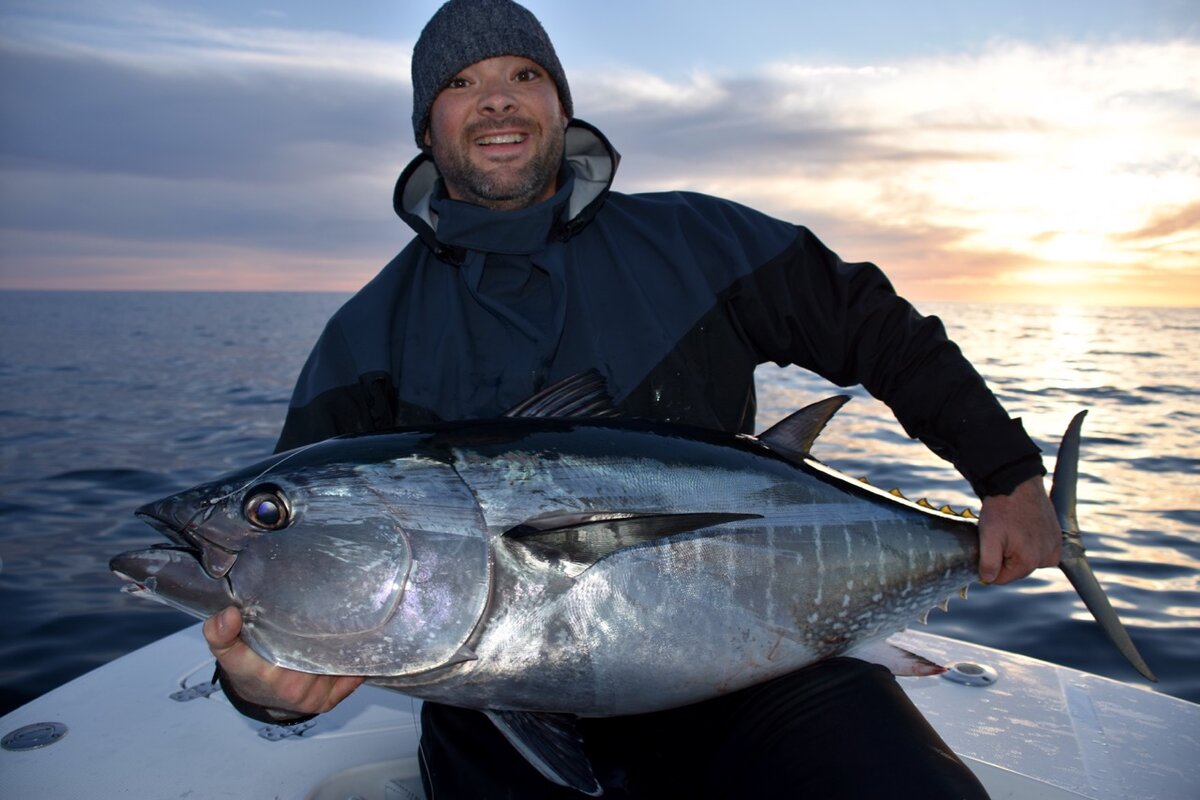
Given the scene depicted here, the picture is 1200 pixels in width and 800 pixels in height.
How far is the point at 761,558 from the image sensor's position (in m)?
2.18

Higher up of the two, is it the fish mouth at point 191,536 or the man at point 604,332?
the man at point 604,332

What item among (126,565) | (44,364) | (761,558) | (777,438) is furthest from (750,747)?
(44,364)

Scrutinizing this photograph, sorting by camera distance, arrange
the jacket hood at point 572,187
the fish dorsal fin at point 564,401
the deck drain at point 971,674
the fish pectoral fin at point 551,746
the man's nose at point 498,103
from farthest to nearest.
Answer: the deck drain at point 971,674 → the man's nose at point 498,103 → the jacket hood at point 572,187 → the fish dorsal fin at point 564,401 → the fish pectoral fin at point 551,746

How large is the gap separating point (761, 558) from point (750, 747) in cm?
52

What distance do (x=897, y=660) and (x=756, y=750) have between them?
0.52 metres

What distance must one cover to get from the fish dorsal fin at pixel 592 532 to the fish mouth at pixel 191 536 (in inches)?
24.2

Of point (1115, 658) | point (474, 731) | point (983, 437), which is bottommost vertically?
point (1115, 658)

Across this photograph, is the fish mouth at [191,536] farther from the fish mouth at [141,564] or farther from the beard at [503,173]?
the beard at [503,173]

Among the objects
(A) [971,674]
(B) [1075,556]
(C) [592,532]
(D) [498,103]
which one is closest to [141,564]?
(C) [592,532]

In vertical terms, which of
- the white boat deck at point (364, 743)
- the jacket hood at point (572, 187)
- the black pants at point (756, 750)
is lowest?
the white boat deck at point (364, 743)

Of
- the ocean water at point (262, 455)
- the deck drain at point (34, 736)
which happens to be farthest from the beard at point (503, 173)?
the ocean water at point (262, 455)

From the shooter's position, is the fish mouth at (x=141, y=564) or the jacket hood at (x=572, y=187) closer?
the fish mouth at (x=141, y=564)

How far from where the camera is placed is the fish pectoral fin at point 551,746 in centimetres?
202

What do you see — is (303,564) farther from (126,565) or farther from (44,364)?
(44,364)
